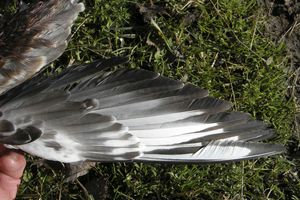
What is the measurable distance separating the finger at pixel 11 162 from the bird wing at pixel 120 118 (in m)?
0.21

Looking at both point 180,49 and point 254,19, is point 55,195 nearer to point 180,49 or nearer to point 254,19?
point 180,49

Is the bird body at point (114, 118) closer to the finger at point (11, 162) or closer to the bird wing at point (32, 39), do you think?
the bird wing at point (32, 39)

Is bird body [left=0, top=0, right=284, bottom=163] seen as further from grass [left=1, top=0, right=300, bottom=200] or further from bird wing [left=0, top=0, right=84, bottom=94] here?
grass [left=1, top=0, right=300, bottom=200]

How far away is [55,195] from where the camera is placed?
292 centimetres

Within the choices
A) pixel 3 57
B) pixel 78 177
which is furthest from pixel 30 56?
pixel 78 177

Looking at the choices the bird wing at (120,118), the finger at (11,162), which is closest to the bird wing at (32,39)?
the bird wing at (120,118)

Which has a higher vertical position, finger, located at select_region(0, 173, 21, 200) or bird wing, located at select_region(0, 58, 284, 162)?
bird wing, located at select_region(0, 58, 284, 162)

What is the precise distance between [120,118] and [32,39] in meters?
0.47

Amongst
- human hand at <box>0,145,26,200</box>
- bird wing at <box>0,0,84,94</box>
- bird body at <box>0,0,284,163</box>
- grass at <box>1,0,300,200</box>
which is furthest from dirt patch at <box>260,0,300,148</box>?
human hand at <box>0,145,26,200</box>

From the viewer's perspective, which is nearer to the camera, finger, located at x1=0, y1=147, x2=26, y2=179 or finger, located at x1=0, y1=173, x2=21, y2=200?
finger, located at x1=0, y1=147, x2=26, y2=179

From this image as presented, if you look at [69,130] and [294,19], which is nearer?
[69,130]

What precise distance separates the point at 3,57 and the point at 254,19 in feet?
4.10

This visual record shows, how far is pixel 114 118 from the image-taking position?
7.22ft

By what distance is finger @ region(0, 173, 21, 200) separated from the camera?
2.39 meters
